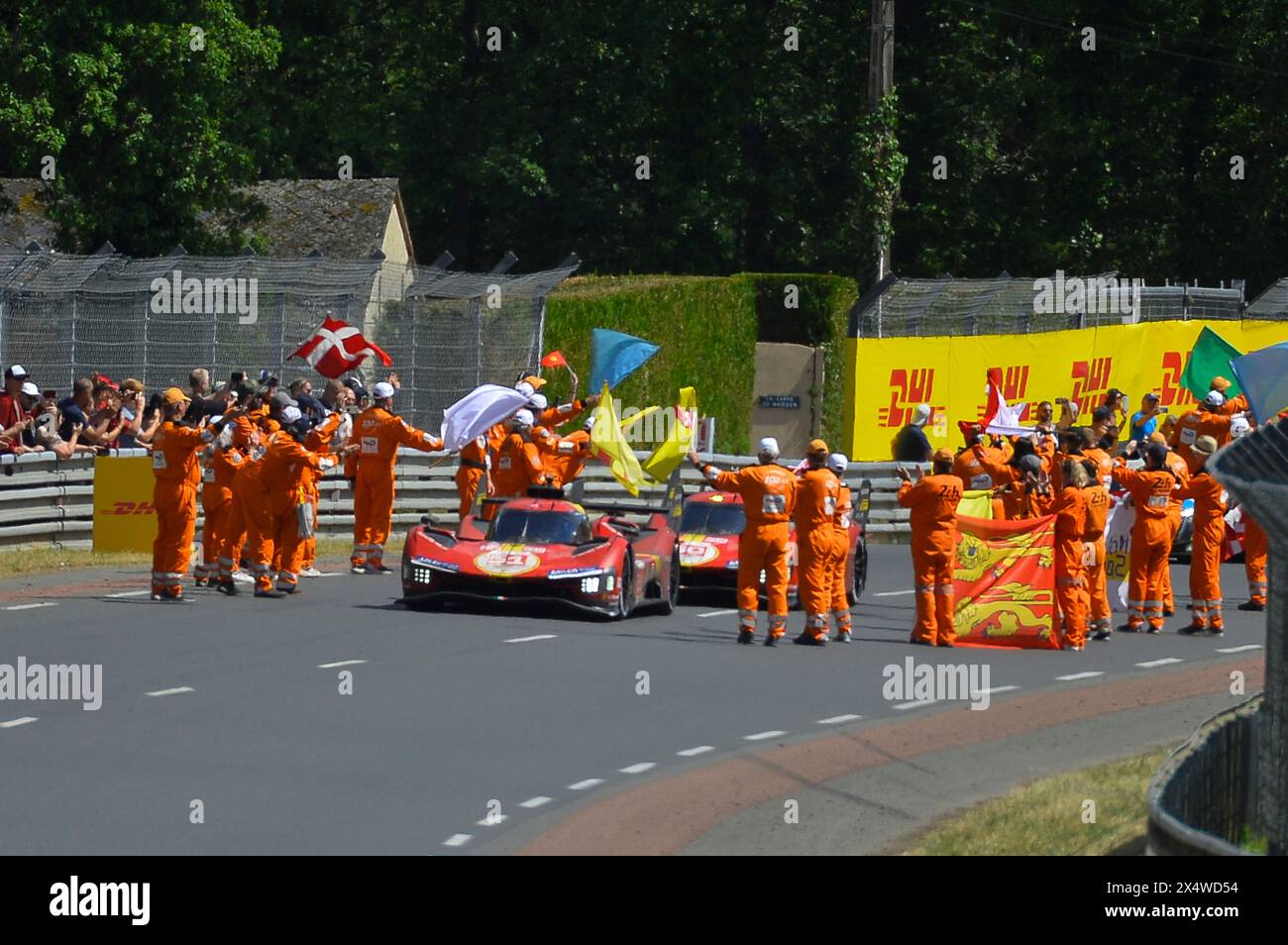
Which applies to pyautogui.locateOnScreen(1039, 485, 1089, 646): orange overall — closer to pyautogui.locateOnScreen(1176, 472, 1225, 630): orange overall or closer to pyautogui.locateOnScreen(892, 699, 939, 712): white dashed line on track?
pyautogui.locateOnScreen(1176, 472, 1225, 630): orange overall

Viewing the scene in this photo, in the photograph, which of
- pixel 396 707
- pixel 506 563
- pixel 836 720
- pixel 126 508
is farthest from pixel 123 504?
pixel 836 720

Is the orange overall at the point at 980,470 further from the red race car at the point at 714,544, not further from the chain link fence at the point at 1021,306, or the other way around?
the chain link fence at the point at 1021,306

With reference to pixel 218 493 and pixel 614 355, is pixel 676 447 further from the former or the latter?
pixel 218 493

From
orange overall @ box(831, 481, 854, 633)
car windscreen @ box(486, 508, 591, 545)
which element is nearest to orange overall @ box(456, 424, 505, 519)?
car windscreen @ box(486, 508, 591, 545)

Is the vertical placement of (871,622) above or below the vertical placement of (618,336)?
below

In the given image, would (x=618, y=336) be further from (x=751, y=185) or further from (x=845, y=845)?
(x=751, y=185)

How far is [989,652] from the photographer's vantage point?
61.1ft

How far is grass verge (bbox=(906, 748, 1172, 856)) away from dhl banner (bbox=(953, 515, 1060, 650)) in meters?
6.03

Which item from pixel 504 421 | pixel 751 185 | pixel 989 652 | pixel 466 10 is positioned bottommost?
pixel 989 652

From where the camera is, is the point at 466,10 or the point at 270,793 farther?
the point at 466,10

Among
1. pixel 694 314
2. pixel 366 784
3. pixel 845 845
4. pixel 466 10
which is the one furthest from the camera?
pixel 466 10

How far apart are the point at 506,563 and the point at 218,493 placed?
288 centimetres
